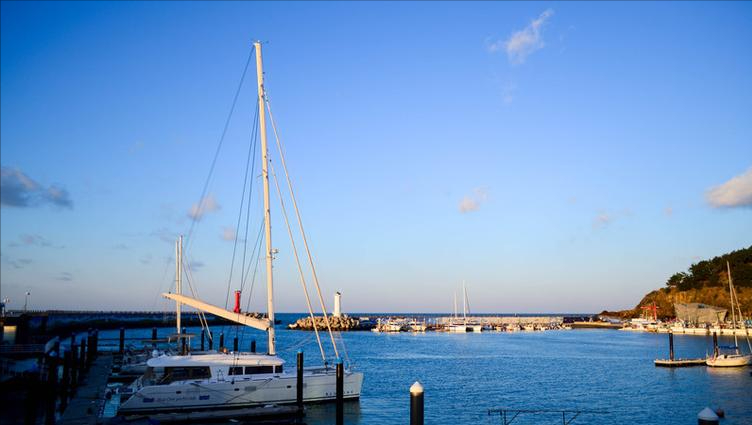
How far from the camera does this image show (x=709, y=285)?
13775cm

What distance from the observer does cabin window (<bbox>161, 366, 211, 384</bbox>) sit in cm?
3018

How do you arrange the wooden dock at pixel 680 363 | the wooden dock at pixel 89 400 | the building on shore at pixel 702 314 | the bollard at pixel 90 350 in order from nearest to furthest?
the wooden dock at pixel 89 400 → the bollard at pixel 90 350 → the wooden dock at pixel 680 363 → the building on shore at pixel 702 314

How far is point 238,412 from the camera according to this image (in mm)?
27344

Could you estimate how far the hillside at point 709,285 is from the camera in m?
127

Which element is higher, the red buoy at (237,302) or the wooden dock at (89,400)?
the red buoy at (237,302)

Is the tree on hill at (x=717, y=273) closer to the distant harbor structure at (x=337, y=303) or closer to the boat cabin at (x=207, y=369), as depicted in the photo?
the distant harbor structure at (x=337, y=303)

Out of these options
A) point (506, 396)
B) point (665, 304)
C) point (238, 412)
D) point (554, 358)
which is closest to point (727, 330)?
point (665, 304)

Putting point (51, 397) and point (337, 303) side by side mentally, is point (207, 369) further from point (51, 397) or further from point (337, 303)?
point (337, 303)

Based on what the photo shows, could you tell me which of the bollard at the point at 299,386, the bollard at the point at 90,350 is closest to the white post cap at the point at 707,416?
the bollard at the point at 299,386

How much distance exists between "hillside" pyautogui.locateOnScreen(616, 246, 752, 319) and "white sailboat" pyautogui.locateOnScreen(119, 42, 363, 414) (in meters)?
119

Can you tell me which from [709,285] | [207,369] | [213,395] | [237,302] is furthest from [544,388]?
[709,285]

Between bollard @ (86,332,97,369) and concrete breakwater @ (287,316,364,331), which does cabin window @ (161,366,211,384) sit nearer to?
bollard @ (86,332,97,369)

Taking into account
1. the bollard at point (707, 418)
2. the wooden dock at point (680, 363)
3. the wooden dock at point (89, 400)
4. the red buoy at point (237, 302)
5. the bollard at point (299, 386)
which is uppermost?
the red buoy at point (237, 302)

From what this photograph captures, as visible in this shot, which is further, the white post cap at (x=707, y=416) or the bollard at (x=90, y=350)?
the bollard at (x=90, y=350)
